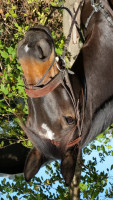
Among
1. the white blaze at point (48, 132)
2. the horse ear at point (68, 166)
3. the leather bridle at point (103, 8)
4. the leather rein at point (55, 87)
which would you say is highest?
the leather bridle at point (103, 8)

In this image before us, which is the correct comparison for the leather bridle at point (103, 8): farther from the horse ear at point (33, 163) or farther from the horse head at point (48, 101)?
the horse ear at point (33, 163)

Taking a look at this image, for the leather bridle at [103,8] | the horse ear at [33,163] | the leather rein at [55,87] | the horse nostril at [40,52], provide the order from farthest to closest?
the leather bridle at [103,8] → the horse ear at [33,163] → the leather rein at [55,87] → the horse nostril at [40,52]

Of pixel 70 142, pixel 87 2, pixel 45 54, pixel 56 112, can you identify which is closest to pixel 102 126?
pixel 70 142

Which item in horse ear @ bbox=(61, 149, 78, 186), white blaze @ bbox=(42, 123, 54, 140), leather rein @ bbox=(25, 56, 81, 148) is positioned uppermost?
leather rein @ bbox=(25, 56, 81, 148)

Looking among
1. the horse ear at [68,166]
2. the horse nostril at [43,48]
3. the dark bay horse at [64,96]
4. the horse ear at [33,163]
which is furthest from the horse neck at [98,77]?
the horse nostril at [43,48]

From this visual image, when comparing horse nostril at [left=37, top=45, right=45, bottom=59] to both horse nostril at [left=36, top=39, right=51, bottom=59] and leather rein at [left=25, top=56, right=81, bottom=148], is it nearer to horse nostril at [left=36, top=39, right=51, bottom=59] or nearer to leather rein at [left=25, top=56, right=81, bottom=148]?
horse nostril at [left=36, top=39, right=51, bottom=59]

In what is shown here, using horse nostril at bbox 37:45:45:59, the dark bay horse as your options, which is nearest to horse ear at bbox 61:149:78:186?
the dark bay horse

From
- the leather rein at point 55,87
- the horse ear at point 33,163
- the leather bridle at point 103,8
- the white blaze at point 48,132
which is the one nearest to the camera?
the leather rein at point 55,87

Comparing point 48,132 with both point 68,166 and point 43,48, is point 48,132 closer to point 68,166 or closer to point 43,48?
point 68,166

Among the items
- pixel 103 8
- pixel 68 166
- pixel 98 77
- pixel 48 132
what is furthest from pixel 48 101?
pixel 103 8

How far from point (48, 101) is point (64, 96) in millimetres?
108

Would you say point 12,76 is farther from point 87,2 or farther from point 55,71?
point 55,71

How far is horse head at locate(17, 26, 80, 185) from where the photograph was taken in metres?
1.36

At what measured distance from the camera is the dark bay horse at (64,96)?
54.6 inches
